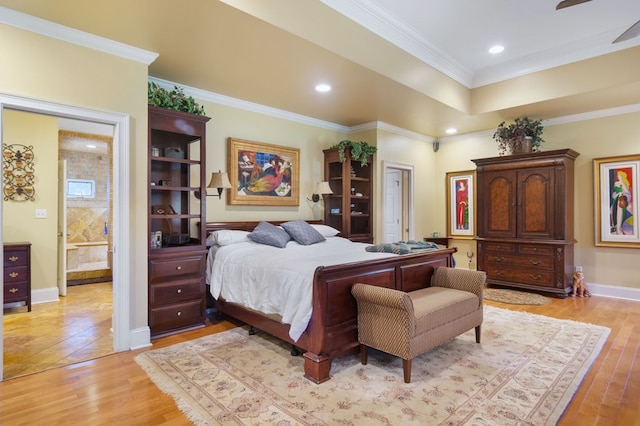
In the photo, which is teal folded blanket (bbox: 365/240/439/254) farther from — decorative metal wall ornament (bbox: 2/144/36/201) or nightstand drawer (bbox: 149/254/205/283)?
decorative metal wall ornament (bbox: 2/144/36/201)

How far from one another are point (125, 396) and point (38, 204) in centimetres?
369

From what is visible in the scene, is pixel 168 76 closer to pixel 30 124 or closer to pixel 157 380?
pixel 30 124

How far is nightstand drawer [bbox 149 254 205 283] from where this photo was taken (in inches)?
131

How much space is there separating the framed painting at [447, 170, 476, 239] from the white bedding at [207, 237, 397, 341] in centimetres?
344

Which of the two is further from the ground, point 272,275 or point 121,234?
point 121,234

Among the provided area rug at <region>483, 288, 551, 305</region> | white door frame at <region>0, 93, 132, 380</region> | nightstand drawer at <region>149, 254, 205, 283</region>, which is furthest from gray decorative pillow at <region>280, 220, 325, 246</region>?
area rug at <region>483, 288, 551, 305</region>

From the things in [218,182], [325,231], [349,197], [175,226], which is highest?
[218,182]

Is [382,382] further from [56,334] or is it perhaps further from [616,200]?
[616,200]

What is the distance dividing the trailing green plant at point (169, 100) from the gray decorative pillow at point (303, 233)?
1.70 m

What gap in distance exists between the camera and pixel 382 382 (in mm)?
2459

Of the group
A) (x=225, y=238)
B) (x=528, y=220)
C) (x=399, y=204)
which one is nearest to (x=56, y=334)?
(x=225, y=238)

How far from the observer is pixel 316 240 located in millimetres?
4371

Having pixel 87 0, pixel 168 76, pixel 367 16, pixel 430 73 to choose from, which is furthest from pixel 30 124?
pixel 430 73

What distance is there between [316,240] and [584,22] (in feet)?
12.2
